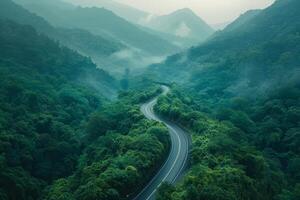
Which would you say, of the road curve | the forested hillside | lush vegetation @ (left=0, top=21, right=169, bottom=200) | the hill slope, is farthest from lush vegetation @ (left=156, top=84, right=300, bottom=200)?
the hill slope

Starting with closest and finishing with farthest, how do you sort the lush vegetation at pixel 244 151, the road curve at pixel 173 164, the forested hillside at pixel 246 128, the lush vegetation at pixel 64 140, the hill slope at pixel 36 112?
the lush vegetation at pixel 244 151 < the forested hillside at pixel 246 128 < the road curve at pixel 173 164 < the lush vegetation at pixel 64 140 < the hill slope at pixel 36 112

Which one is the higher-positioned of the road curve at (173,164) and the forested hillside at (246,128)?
the forested hillside at (246,128)

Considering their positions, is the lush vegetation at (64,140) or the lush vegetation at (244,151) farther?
the lush vegetation at (64,140)

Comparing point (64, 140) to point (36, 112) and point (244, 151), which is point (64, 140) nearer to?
point (36, 112)

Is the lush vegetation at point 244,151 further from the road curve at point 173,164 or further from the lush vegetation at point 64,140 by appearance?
the lush vegetation at point 64,140

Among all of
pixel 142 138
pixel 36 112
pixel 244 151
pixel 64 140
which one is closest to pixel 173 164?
pixel 142 138

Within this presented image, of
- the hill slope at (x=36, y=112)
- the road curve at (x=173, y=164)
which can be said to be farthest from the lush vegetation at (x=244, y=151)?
the hill slope at (x=36, y=112)

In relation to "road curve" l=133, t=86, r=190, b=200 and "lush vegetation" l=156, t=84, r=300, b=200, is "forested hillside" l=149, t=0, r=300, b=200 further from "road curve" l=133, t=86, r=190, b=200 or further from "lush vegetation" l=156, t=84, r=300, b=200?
"road curve" l=133, t=86, r=190, b=200

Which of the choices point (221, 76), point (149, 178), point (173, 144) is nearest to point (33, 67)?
point (221, 76)

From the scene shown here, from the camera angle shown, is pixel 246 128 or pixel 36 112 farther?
pixel 36 112

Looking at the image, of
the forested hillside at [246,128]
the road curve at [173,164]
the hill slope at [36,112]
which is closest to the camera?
the forested hillside at [246,128]
